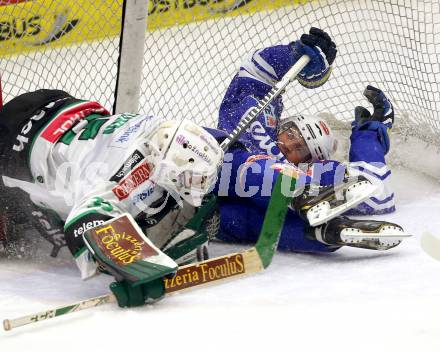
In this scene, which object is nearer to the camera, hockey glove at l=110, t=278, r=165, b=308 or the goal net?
hockey glove at l=110, t=278, r=165, b=308

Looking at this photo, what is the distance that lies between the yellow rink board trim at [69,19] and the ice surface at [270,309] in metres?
1.07

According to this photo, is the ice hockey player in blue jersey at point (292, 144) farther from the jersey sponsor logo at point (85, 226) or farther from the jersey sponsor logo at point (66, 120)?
the jersey sponsor logo at point (85, 226)

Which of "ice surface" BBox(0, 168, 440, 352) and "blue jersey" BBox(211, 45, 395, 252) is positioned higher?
"blue jersey" BBox(211, 45, 395, 252)

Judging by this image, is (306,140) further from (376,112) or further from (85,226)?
(85,226)

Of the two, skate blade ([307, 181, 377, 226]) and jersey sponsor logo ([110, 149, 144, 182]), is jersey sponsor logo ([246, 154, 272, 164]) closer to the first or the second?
skate blade ([307, 181, 377, 226])

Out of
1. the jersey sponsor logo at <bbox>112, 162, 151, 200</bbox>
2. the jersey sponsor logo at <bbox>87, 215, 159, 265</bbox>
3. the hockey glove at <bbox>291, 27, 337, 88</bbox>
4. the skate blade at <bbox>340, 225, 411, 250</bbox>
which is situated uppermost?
the hockey glove at <bbox>291, 27, 337, 88</bbox>

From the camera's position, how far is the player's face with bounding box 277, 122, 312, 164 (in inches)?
127

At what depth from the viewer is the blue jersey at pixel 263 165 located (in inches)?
110

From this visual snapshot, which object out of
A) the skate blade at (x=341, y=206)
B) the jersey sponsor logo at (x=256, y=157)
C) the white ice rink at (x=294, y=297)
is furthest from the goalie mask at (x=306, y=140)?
the skate blade at (x=341, y=206)

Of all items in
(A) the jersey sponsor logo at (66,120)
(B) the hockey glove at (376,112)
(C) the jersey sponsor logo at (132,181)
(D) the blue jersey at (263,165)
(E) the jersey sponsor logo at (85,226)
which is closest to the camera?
(E) the jersey sponsor logo at (85,226)

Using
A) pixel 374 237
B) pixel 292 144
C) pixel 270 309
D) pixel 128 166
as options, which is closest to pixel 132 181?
pixel 128 166

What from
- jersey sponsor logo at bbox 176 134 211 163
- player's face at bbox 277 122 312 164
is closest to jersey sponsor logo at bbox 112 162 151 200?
jersey sponsor logo at bbox 176 134 211 163

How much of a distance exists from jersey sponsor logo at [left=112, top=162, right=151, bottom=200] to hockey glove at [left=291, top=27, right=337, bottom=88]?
3.38 ft

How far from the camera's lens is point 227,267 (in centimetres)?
246
